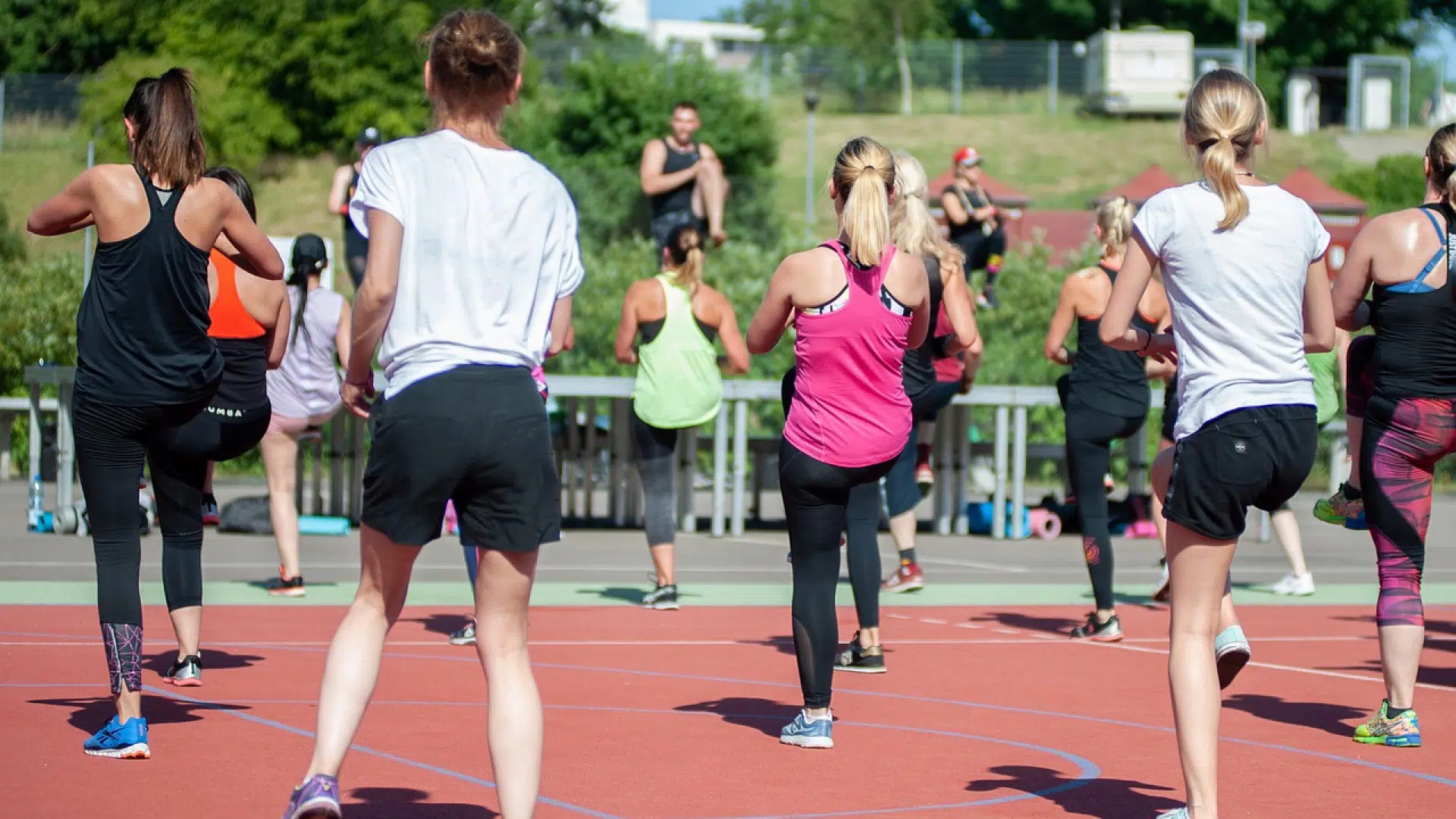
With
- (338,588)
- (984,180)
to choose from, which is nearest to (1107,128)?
(984,180)

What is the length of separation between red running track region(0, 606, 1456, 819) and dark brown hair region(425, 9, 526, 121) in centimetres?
190

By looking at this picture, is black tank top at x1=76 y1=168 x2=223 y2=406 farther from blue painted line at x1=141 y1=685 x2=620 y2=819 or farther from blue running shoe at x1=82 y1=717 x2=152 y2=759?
blue painted line at x1=141 y1=685 x2=620 y2=819

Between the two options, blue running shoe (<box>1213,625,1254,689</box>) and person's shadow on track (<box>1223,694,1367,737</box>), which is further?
person's shadow on track (<box>1223,694,1367,737</box>)

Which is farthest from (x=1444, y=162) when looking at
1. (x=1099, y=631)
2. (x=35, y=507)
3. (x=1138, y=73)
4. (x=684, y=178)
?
(x=1138, y=73)

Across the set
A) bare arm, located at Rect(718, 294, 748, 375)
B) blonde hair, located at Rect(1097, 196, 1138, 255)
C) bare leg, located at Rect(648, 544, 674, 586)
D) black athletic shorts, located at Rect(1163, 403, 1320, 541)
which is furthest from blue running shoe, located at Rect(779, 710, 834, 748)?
bare arm, located at Rect(718, 294, 748, 375)

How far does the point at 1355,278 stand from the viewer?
6.28 meters

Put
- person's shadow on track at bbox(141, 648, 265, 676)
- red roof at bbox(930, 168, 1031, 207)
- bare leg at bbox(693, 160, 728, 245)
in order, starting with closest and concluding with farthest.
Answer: person's shadow on track at bbox(141, 648, 265, 676) → bare leg at bbox(693, 160, 728, 245) → red roof at bbox(930, 168, 1031, 207)

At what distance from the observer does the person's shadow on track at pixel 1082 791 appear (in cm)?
525

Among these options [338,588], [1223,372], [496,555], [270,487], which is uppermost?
[1223,372]

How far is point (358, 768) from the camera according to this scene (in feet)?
18.2

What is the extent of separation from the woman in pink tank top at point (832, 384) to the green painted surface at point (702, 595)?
3929 millimetres

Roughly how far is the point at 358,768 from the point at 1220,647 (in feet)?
9.06

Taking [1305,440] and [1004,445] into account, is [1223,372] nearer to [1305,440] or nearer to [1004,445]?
[1305,440]

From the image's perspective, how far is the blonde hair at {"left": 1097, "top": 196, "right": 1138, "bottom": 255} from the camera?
9188 mm
